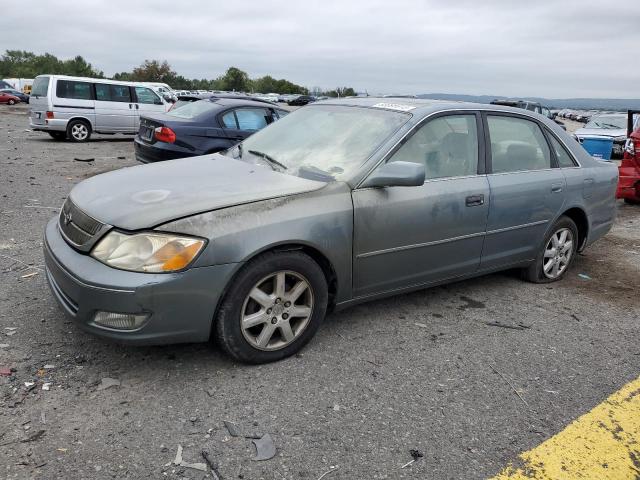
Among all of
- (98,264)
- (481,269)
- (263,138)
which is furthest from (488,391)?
(263,138)

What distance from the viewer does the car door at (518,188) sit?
169 inches

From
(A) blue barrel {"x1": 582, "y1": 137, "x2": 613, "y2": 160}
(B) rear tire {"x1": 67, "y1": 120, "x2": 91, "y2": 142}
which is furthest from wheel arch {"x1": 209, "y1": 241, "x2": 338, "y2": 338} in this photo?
(B) rear tire {"x1": 67, "y1": 120, "x2": 91, "y2": 142}

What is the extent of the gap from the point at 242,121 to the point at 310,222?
21.4ft

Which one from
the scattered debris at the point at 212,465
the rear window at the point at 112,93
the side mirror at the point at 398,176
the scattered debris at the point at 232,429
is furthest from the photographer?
the rear window at the point at 112,93

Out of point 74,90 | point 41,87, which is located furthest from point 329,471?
point 41,87

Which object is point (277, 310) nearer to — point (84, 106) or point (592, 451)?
point (592, 451)

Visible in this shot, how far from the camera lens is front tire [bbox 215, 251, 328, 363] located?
120 inches

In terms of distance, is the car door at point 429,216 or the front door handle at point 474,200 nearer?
the car door at point 429,216

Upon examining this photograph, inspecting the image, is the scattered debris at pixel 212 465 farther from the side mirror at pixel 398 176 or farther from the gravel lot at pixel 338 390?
the side mirror at pixel 398 176

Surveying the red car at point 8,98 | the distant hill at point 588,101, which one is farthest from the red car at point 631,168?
the red car at point 8,98

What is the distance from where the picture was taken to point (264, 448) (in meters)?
2.52

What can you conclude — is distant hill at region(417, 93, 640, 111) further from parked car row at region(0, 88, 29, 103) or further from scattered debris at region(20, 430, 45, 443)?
parked car row at region(0, 88, 29, 103)

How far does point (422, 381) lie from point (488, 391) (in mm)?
367

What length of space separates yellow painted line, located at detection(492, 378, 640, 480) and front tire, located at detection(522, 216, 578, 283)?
6.32 ft
